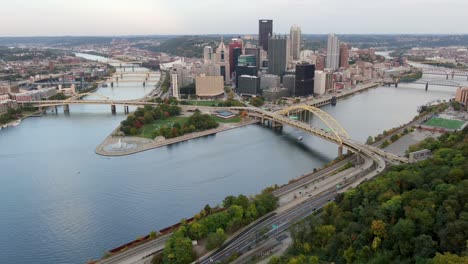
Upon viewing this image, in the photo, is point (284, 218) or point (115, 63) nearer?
point (284, 218)

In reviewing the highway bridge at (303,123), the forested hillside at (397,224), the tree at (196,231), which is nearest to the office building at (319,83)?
the highway bridge at (303,123)

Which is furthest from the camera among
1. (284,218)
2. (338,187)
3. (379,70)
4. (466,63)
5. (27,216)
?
(466,63)

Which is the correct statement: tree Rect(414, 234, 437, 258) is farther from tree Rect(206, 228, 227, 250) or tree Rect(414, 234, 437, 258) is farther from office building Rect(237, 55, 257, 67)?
office building Rect(237, 55, 257, 67)

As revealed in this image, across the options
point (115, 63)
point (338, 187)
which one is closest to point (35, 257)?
point (338, 187)

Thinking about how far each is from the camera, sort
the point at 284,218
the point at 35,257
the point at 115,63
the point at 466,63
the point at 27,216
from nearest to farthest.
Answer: the point at 35,257
the point at 284,218
the point at 27,216
the point at 466,63
the point at 115,63

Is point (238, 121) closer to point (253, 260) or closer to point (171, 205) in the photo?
point (171, 205)

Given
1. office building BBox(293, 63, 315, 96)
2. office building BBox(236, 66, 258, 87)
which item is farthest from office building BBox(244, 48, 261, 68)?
office building BBox(293, 63, 315, 96)

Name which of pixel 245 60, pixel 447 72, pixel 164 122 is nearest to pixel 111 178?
pixel 164 122

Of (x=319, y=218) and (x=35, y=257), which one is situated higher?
(x=319, y=218)
